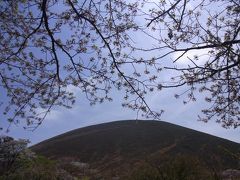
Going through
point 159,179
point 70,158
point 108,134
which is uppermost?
point 108,134

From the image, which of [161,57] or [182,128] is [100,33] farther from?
[182,128]

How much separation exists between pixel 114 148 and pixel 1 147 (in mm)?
35341

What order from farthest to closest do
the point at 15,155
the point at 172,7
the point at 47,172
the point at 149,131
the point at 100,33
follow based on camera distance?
the point at 149,131 < the point at 15,155 < the point at 47,172 < the point at 100,33 < the point at 172,7

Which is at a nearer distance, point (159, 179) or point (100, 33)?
point (100, 33)

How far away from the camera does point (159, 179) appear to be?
480 inches

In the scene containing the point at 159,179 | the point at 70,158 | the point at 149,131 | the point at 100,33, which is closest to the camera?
the point at 100,33

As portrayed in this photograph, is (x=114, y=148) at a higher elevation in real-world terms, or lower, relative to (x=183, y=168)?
higher

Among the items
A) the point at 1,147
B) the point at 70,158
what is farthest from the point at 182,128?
the point at 1,147

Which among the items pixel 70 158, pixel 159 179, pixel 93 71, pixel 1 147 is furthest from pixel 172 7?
pixel 70 158

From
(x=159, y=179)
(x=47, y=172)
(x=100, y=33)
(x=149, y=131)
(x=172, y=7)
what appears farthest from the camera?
(x=149, y=131)

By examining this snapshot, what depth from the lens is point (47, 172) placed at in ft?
57.4

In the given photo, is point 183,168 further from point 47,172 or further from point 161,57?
point 47,172

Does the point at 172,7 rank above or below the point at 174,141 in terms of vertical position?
below

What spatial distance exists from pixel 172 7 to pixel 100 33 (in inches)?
84.9
